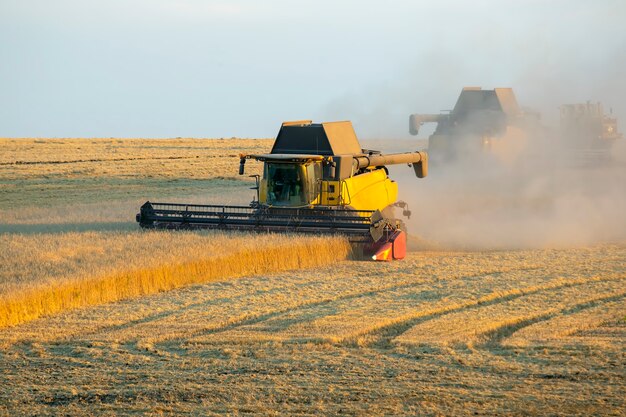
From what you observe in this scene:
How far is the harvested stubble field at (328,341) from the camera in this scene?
7.53 m

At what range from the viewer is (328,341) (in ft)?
31.2

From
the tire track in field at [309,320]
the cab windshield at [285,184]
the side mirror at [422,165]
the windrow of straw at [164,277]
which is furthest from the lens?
the side mirror at [422,165]

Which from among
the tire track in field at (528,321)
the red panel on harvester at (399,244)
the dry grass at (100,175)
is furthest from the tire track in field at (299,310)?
the dry grass at (100,175)

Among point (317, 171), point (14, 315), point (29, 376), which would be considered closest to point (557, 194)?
point (317, 171)

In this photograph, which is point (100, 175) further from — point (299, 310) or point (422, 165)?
point (299, 310)

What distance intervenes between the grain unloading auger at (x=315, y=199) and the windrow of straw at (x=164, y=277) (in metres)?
0.57

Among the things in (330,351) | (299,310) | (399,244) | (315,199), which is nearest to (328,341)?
(330,351)

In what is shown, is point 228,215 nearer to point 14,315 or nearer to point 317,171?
point 317,171

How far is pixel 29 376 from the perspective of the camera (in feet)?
27.4

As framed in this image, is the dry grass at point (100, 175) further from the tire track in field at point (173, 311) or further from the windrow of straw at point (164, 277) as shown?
the tire track in field at point (173, 311)

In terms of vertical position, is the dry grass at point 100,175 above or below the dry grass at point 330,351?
above

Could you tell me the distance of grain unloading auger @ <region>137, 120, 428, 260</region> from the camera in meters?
15.9

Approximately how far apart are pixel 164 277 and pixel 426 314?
3.68 metres

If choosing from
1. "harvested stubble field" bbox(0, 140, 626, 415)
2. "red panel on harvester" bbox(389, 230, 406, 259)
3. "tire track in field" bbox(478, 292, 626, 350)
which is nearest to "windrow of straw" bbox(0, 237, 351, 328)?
"harvested stubble field" bbox(0, 140, 626, 415)
